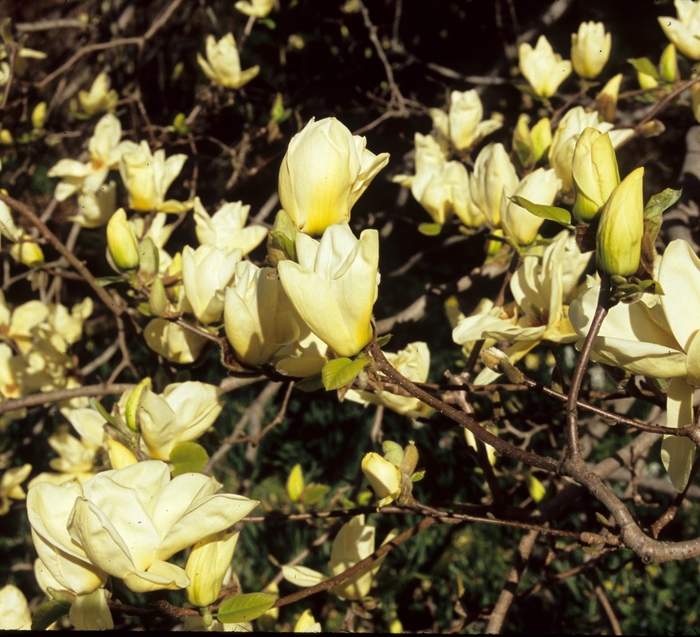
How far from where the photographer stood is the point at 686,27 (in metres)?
1.06

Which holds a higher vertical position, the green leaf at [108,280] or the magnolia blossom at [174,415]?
the green leaf at [108,280]

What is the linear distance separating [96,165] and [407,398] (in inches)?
34.4

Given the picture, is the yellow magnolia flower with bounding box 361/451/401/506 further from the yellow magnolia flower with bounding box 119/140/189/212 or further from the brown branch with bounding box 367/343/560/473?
the yellow magnolia flower with bounding box 119/140/189/212

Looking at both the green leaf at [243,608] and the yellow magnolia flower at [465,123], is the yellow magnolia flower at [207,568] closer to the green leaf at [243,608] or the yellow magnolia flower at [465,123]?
the green leaf at [243,608]

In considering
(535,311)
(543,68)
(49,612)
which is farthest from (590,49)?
(49,612)

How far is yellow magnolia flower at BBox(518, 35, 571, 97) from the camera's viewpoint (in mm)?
1239

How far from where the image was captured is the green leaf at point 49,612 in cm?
60

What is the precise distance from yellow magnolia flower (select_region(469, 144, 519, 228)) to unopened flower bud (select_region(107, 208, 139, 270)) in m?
0.49

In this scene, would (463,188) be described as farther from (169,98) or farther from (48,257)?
(169,98)

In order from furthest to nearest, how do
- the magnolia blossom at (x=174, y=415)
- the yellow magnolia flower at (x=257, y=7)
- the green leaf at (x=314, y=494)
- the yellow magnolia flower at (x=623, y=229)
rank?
the yellow magnolia flower at (x=257, y=7) → the green leaf at (x=314, y=494) → the magnolia blossom at (x=174, y=415) → the yellow magnolia flower at (x=623, y=229)

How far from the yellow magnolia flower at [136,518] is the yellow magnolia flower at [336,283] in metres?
0.18

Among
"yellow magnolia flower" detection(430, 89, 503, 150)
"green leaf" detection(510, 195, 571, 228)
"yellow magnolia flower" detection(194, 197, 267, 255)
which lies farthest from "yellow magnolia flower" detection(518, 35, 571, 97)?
"green leaf" detection(510, 195, 571, 228)

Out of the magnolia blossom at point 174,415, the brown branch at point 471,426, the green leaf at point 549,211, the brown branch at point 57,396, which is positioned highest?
the green leaf at point 549,211

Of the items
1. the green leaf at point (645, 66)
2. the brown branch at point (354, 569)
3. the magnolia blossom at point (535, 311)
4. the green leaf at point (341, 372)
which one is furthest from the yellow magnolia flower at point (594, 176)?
the green leaf at point (645, 66)
